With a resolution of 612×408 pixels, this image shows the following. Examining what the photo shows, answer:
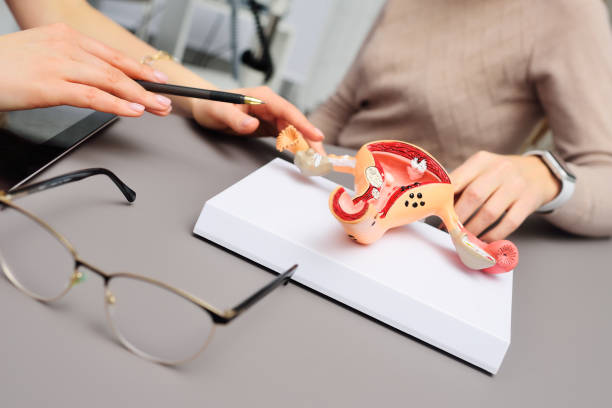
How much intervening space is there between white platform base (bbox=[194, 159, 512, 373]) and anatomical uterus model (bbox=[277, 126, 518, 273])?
2 centimetres

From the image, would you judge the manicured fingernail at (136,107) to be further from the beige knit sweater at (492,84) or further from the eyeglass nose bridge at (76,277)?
the beige knit sweater at (492,84)

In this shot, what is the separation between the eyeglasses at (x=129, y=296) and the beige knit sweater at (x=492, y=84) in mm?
506

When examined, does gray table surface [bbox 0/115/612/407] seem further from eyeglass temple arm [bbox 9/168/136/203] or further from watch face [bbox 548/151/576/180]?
watch face [bbox 548/151/576/180]

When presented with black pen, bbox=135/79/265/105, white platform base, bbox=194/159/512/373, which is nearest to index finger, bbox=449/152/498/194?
white platform base, bbox=194/159/512/373

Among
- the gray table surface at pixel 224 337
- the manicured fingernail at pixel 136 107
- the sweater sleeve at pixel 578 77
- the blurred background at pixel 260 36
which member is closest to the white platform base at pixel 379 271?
the gray table surface at pixel 224 337

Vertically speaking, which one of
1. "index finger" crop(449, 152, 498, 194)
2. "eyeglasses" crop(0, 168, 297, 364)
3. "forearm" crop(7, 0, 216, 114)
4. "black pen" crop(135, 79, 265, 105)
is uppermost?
"index finger" crop(449, 152, 498, 194)

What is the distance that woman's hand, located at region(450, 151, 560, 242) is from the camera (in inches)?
19.6

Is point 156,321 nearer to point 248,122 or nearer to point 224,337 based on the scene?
point 224,337

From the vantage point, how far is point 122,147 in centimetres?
49

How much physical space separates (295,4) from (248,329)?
2.46 metres

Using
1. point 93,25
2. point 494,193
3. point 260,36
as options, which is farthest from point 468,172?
point 260,36

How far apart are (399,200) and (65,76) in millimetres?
352

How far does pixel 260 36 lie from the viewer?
1.61m

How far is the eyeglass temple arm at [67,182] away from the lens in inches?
12.3
